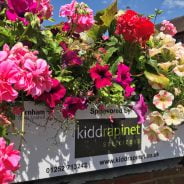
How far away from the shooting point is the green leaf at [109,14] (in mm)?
1725

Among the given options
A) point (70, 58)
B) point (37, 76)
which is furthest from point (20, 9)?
point (37, 76)

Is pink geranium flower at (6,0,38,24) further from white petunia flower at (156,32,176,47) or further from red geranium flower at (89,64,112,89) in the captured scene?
white petunia flower at (156,32,176,47)

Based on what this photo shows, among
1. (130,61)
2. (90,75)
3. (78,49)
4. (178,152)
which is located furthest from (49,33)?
(178,152)

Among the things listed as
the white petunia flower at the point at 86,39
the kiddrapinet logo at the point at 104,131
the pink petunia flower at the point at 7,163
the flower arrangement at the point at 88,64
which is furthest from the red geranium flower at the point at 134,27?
the pink petunia flower at the point at 7,163

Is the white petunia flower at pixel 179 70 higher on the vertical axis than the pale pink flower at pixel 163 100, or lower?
higher

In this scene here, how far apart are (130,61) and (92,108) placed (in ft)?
0.88

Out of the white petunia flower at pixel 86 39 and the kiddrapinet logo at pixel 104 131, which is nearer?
the kiddrapinet logo at pixel 104 131

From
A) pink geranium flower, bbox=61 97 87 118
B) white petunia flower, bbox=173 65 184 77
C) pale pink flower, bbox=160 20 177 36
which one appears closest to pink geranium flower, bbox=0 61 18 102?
pink geranium flower, bbox=61 97 87 118

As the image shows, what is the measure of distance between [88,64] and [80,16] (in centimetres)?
23

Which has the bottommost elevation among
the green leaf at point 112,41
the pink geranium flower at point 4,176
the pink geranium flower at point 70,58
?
the pink geranium flower at point 4,176

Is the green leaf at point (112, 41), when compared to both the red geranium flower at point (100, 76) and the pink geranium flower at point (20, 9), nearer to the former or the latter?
the red geranium flower at point (100, 76)

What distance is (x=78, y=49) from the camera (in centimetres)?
157

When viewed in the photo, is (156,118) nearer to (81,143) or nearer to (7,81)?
(81,143)

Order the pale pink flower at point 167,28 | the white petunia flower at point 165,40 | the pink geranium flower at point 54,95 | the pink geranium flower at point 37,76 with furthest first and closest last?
1. the pale pink flower at point 167,28
2. the white petunia flower at point 165,40
3. the pink geranium flower at point 54,95
4. the pink geranium flower at point 37,76
